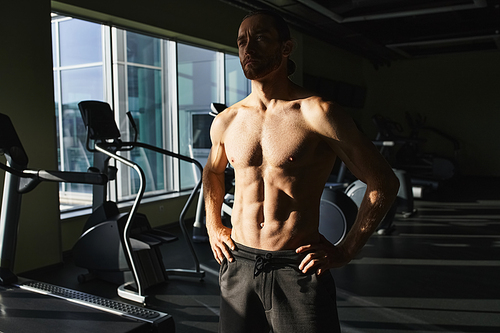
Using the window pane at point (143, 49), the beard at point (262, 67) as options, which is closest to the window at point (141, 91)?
the window pane at point (143, 49)

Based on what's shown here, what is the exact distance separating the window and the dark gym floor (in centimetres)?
92

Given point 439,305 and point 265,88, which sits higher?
point 265,88

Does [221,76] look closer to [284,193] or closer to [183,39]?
[183,39]

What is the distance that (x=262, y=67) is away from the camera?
1.29m

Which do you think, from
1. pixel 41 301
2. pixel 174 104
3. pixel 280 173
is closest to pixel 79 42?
pixel 174 104

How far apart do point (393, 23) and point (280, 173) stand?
24.5ft

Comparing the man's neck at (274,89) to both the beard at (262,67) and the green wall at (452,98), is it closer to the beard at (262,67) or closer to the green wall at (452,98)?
the beard at (262,67)

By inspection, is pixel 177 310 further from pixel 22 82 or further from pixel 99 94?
pixel 99 94

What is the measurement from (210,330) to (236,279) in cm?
141

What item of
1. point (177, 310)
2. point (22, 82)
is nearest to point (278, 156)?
point (177, 310)

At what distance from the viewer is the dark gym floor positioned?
2781 mm

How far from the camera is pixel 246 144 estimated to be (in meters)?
1.37

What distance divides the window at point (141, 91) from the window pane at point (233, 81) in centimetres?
2

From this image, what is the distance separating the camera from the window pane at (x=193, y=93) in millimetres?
6012
